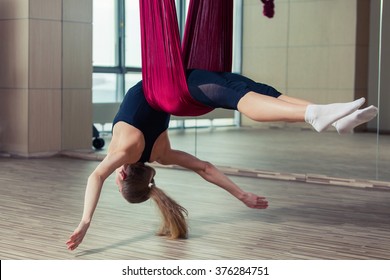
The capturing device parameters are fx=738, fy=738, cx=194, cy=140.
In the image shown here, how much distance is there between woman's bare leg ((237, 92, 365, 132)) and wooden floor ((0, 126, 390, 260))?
75 centimetres

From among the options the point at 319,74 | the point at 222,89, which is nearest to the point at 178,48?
the point at 222,89

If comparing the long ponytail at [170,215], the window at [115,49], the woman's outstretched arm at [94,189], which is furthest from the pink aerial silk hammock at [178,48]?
the window at [115,49]

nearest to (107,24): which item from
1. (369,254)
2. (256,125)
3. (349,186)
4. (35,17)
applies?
(35,17)

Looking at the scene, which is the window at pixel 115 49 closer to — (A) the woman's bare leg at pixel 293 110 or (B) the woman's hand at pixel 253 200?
(B) the woman's hand at pixel 253 200

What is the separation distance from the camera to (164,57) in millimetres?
3586

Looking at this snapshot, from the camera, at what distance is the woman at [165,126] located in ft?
10.3

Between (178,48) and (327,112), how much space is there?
2.83 ft

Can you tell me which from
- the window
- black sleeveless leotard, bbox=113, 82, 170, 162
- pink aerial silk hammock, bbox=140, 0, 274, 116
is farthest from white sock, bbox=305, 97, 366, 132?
the window

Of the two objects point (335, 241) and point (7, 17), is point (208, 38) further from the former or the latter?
point (7, 17)

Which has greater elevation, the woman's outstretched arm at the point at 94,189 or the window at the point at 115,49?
the window at the point at 115,49

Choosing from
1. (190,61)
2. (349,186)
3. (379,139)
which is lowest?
(349,186)

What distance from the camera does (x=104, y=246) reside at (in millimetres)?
3838

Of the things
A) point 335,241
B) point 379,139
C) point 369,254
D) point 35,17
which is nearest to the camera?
point 369,254
